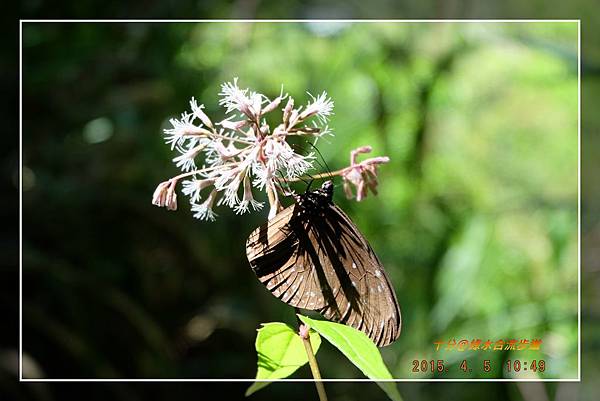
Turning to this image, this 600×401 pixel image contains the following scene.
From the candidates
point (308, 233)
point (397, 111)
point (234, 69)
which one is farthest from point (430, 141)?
point (308, 233)

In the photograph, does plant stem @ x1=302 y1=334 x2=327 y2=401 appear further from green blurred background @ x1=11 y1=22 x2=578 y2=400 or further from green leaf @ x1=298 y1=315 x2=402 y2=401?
green blurred background @ x1=11 y1=22 x2=578 y2=400

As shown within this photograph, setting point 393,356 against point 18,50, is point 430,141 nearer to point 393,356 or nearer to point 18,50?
point 393,356

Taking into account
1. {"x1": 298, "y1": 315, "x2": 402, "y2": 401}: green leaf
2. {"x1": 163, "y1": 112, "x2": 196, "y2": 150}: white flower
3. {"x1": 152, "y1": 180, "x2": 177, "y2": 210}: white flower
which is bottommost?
{"x1": 298, "y1": 315, "x2": 402, "y2": 401}: green leaf

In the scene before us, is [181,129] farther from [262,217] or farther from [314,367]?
[262,217]

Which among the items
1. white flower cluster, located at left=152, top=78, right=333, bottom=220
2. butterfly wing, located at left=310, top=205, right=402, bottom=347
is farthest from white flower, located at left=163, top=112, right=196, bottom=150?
butterfly wing, located at left=310, top=205, right=402, bottom=347

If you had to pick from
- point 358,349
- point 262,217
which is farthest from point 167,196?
point 262,217

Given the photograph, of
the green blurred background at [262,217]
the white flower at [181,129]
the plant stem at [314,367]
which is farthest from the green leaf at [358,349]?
the green blurred background at [262,217]
